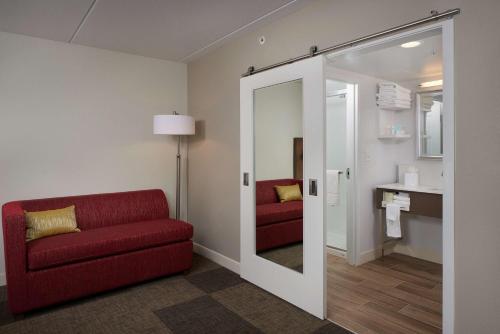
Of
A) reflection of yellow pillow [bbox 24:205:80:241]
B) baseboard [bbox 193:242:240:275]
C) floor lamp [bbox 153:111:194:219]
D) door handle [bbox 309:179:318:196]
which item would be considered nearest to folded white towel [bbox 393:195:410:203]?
door handle [bbox 309:179:318:196]

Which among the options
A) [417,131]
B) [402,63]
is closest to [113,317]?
[402,63]

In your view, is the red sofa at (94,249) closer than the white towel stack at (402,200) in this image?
Yes

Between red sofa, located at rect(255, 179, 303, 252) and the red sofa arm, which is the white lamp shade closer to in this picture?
red sofa, located at rect(255, 179, 303, 252)

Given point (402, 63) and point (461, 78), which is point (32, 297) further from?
point (402, 63)

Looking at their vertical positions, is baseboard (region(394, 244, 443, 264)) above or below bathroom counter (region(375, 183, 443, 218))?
below

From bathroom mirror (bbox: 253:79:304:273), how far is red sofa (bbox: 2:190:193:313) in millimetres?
852

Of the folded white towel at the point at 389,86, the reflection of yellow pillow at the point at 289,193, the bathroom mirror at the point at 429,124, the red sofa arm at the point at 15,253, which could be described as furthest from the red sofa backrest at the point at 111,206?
the bathroom mirror at the point at 429,124

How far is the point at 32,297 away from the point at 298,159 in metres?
2.36

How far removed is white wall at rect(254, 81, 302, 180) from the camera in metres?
2.70

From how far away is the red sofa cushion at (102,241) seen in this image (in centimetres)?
260

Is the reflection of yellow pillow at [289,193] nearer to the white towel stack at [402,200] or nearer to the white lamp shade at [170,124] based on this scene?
the white lamp shade at [170,124]

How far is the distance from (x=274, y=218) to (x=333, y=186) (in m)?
1.17

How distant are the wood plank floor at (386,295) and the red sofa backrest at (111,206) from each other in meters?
2.09

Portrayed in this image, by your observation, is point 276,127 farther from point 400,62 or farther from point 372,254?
point 372,254
